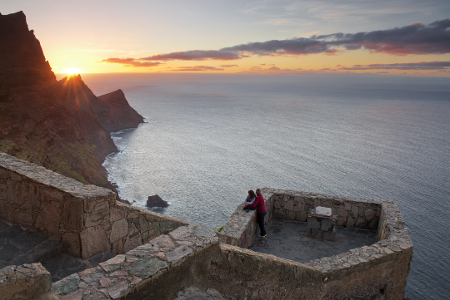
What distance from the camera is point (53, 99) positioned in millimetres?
50344

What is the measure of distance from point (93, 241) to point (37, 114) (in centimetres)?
4370

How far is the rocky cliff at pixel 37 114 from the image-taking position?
33.9m

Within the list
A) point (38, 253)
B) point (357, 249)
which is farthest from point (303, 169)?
point (38, 253)

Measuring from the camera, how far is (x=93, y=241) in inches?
225

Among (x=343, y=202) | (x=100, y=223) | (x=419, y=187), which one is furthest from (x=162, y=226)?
(x=419, y=187)

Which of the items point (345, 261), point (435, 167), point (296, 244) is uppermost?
point (345, 261)

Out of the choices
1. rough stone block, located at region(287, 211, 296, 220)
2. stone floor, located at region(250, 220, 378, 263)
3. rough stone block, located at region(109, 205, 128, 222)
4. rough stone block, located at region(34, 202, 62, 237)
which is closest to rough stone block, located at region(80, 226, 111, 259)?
rough stone block, located at region(109, 205, 128, 222)

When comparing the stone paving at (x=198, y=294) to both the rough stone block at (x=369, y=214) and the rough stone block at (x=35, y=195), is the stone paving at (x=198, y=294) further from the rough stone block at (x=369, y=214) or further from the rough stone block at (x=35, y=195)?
the rough stone block at (x=369, y=214)

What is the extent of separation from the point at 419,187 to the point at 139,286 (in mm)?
59317

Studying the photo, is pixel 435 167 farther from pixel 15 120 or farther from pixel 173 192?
pixel 15 120

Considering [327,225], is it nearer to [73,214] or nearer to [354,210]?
[354,210]

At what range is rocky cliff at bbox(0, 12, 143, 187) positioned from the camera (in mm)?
33906

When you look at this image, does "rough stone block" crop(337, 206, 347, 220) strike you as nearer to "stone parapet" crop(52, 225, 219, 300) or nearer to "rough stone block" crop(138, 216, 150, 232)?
"stone parapet" crop(52, 225, 219, 300)

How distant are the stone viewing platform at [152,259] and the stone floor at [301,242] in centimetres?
132
